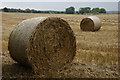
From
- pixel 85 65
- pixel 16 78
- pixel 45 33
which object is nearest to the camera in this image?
pixel 16 78

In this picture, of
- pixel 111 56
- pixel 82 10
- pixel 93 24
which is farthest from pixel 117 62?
pixel 82 10

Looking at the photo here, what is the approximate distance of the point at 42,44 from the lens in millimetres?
6969

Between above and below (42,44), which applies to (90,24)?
above

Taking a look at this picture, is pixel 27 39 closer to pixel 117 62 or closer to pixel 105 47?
pixel 117 62

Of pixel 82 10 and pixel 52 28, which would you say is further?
pixel 82 10

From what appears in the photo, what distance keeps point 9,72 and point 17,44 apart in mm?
741

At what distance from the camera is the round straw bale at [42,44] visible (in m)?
6.50

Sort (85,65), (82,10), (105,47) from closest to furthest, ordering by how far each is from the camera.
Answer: (85,65)
(105,47)
(82,10)

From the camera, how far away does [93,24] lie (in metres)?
17.7

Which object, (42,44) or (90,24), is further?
(90,24)

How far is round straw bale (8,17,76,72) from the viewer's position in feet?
21.3

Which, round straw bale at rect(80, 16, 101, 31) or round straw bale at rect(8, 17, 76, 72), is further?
round straw bale at rect(80, 16, 101, 31)

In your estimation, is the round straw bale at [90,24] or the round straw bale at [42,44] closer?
the round straw bale at [42,44]

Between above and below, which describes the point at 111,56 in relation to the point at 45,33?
below
